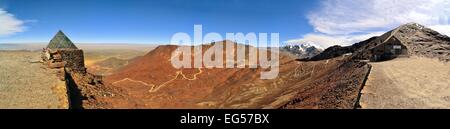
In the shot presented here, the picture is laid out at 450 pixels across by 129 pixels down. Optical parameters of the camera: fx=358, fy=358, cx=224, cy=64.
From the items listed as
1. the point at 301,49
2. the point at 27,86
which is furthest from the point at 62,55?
the point at 301,49

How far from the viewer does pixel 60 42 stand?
1930 centimetres

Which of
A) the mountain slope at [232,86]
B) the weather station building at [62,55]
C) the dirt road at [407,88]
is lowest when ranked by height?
the mountain slope at [232,86]

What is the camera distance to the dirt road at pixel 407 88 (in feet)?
26.8

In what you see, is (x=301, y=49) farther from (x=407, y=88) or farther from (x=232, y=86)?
(x=407, y=88)

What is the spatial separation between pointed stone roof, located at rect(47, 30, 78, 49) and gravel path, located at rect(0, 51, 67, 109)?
5429 millimetres

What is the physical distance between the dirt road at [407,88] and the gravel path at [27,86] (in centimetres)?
717

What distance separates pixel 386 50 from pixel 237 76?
1303 centimetres

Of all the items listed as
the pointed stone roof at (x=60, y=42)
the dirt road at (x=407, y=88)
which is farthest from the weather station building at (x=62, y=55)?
the dirt road at (x=407, y=88)

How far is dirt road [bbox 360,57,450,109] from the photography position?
26.8ft

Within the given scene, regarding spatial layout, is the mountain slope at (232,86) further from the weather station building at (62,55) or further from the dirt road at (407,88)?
the weather station building at (62,55)

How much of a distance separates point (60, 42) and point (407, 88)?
665 inches
